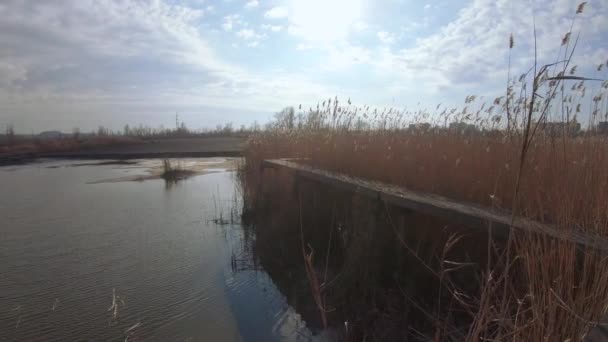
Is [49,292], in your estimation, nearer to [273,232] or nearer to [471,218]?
[273,232]

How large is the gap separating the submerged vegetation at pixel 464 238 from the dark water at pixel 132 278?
0.49 meters

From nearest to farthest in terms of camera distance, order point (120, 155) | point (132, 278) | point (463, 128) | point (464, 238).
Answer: point (464, 238)
point (132, 278)
point (463, 128)
point (120, 155)

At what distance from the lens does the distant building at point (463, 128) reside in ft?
16.0

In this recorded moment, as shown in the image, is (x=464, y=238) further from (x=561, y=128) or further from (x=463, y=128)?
(x=463, y=128)

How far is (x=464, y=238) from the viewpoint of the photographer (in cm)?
237

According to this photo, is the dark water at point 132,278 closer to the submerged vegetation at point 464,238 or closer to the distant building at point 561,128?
the submerged vegetation at point 464,238

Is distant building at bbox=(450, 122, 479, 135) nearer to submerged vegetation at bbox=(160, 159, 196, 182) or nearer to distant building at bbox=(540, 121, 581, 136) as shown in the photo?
distant building at bbox=(540, 121, 581, 136)

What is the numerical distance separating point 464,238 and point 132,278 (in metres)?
2.94

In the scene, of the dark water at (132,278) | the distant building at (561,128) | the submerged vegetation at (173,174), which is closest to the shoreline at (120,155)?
the submerged vegetation at (173,174)

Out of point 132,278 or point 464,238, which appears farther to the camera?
point 132,278

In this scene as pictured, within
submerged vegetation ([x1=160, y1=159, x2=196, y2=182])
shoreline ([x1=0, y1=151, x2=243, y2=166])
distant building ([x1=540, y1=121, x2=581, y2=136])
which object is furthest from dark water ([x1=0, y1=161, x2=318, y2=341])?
shoreline ([x1=0, y1=151, x2=243, y2=166])

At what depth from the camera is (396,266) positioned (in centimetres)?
273

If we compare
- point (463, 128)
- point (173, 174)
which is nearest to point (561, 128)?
point (463, 128)

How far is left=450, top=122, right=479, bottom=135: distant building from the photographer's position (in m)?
4.86
